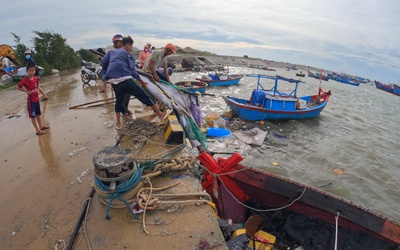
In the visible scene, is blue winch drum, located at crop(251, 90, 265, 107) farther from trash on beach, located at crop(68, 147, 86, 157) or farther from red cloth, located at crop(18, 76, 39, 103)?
red cloth, located at crop(18, 76, 39, 103)

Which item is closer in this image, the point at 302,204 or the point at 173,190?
the point at 173,190

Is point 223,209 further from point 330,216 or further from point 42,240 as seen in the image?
point 42,240

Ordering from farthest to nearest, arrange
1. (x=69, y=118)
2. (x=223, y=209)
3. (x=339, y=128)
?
(x=339, y=128) → (x=69, y=118) → (x=223, y=209)

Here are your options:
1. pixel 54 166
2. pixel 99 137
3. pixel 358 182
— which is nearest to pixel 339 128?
pixel 358 182

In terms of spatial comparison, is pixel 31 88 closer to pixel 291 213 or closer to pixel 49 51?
pixel 291 213

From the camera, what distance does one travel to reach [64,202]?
3379 mm

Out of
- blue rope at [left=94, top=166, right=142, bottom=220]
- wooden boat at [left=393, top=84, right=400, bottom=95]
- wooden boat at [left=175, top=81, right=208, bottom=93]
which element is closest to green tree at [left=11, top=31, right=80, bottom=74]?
wooden boat at [left=175, top=81, right=208, bottom=93]

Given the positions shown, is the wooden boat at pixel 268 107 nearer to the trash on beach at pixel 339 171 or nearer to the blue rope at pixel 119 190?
the trash on beach at pixel 339 171

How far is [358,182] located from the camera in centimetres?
830

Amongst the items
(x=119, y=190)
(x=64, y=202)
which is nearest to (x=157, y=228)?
(x=119, y=190)

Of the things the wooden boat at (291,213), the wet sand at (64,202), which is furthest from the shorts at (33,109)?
the wooden boat at (291,213)

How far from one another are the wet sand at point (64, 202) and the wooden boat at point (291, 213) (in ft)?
2.64

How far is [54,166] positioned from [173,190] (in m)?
2.80

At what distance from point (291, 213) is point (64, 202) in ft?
12.6
